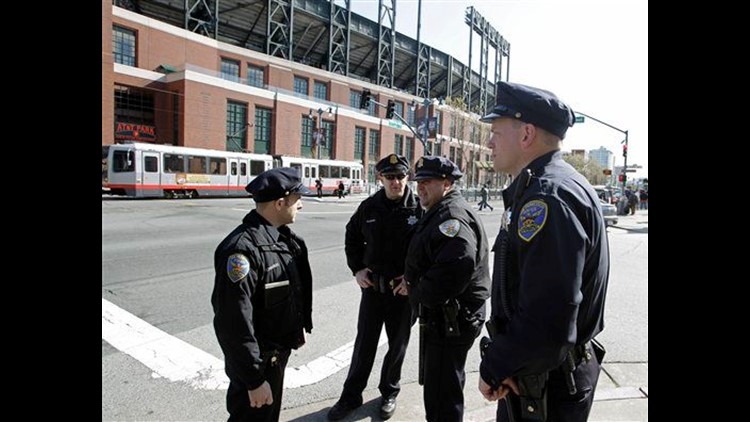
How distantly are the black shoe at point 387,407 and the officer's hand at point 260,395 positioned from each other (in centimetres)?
128

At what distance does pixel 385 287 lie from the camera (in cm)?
352

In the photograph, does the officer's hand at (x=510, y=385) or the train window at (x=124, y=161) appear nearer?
the officer's hand at (x=510, y=385)

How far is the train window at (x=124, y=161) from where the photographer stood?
25797 mm

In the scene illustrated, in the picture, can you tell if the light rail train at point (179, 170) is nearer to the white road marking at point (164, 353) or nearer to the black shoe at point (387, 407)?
the white road marking at point (164, 353)

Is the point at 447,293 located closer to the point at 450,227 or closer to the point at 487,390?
the point at 450,227

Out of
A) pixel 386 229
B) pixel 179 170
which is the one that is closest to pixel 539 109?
pixel 386 229

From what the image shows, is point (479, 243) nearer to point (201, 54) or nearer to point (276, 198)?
point (276, 198)

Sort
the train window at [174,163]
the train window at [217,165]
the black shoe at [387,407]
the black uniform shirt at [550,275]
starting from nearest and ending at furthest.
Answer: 1. the black uniform shirt at [550,275]
2. the black shoe at [387,407]
3. the train window at [174,163]
4. the train window at [217,165]

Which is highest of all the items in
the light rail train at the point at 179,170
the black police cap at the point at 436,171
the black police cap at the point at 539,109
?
the light rail train at the point at 179,170

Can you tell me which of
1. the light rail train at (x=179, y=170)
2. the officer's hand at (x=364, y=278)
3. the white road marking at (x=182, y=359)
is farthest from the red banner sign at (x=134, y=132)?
the officer's hand at (x=364, y=278)

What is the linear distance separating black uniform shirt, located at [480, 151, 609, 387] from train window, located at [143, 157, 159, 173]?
94.6 feet

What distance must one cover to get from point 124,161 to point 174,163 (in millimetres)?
3002
